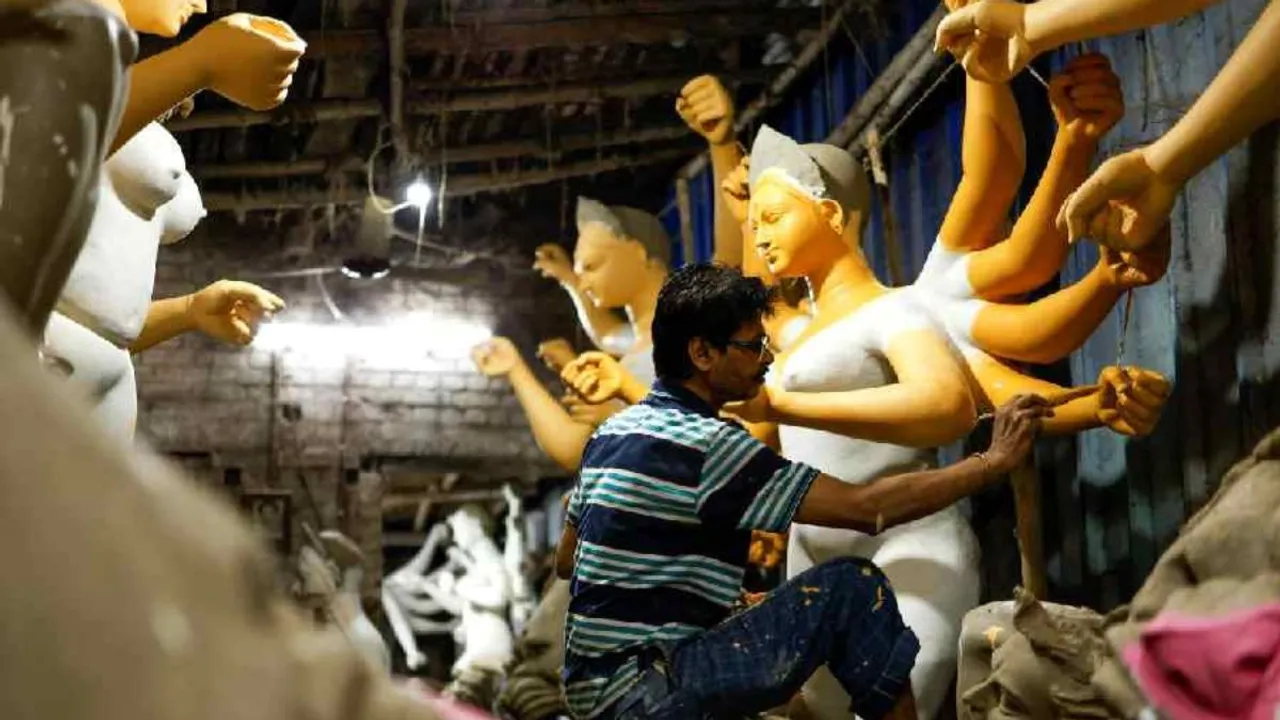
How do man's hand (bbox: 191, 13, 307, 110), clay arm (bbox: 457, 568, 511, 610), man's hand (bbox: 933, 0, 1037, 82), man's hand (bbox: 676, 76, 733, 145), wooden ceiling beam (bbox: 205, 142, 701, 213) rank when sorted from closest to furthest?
man's hand (bbox: 191, 13, 307, 110) < man's hand (bbox: 933, 0, 1037, 82) < man's hand (bbox: 676, 76, 733, 145) < wooden ceiling beam (bbox: 205, 142, 701, 213) < clay arm (bbox: 457, 568, 511, 610)

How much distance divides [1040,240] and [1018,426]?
37.9 inches

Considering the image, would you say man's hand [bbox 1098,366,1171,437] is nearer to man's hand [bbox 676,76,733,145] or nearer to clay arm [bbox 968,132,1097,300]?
clay arm [bbox 968,132,1097,300]

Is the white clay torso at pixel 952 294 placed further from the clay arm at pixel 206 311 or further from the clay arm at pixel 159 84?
the clay arm at pixel 159 84

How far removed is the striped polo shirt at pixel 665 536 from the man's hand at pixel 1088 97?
135cm

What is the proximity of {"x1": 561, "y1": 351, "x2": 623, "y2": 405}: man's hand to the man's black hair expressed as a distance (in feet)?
4.07

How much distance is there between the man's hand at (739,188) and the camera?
14.0ft

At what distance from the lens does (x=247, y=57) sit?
2305 mm

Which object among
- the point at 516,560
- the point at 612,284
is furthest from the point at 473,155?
the point at 516,560

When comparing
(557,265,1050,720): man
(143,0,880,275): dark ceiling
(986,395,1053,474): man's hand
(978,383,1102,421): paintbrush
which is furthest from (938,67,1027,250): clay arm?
(143,0,880,275): dark ceiling

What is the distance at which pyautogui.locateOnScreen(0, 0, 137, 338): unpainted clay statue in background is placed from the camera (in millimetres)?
1175

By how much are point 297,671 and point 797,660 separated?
1613 millimetres

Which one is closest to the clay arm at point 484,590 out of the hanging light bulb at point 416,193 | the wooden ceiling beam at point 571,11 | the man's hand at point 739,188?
the hanging light bulb at point 416,193

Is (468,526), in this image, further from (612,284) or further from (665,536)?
(665,536)

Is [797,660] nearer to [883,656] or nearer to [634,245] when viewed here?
[883,656]
